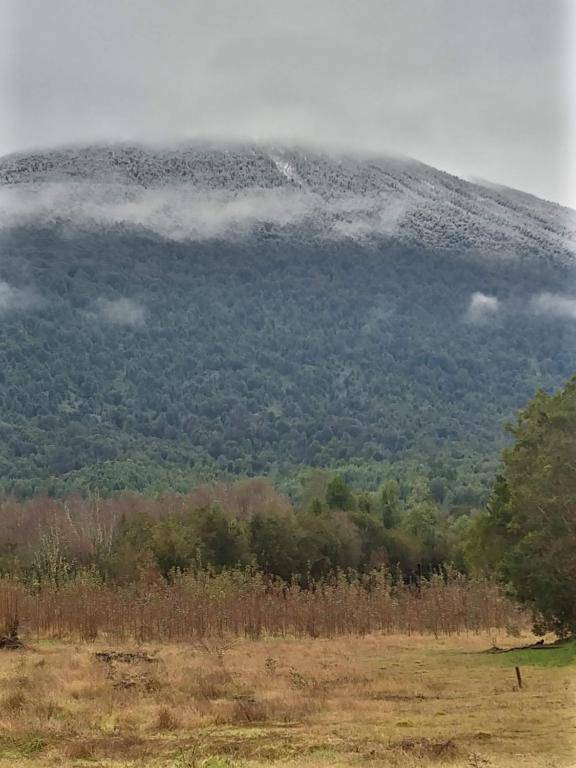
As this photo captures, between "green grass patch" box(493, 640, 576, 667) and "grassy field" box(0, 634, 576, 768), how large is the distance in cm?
9

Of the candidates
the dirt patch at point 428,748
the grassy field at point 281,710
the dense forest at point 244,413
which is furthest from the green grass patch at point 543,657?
the dense forest at point 244,413

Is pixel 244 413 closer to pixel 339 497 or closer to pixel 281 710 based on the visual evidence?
A: pixel 339 497

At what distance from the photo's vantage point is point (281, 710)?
54.9ft

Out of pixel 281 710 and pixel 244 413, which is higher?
pixel 244 413

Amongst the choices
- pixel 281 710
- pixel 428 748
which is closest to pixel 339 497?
pixel 281 710

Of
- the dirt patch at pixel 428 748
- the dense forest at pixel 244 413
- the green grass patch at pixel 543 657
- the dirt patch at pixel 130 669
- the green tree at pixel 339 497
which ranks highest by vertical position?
the dense forest at pixel 244 413

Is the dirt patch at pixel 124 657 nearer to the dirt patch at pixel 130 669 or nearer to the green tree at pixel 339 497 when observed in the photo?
the dirt patch at pixel 130 669

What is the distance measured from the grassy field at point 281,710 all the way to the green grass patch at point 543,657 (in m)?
0.09

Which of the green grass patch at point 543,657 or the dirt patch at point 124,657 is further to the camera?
the dirt patch at point 124,657

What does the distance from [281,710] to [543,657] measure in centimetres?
842

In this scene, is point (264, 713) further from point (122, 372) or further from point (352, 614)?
point (122, 372)

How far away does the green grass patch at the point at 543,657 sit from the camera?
21750mm

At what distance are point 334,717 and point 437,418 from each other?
5942 inches

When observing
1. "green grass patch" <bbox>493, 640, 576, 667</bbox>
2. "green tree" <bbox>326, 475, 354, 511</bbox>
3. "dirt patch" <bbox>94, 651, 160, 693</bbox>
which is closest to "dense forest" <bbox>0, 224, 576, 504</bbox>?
"green tree" <bbox>326, 475, 354, 511</bbox>
